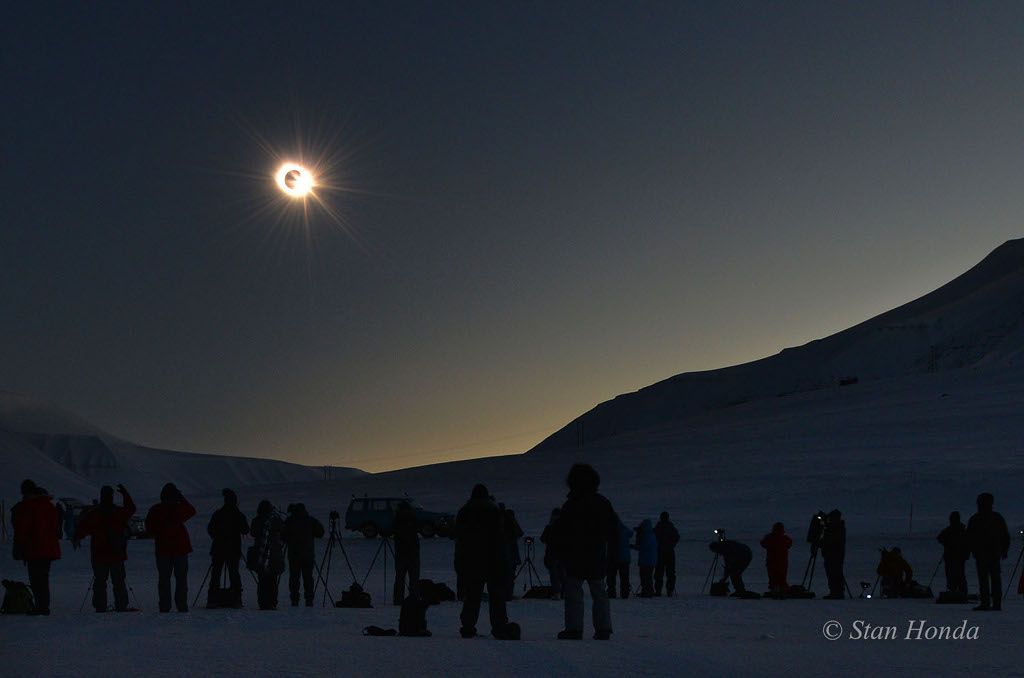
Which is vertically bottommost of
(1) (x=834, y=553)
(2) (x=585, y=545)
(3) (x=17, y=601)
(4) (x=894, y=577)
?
(4) (x=894, y=577)

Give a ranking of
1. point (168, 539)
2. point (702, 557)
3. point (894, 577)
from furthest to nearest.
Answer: point (702, 557)
point (894, 577)
point (168, 539)

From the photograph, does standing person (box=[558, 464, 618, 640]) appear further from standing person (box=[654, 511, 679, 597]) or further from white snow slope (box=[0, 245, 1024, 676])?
standing person (box=[654, 511, 679, 597])

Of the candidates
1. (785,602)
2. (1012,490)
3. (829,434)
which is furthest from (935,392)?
(785,602)

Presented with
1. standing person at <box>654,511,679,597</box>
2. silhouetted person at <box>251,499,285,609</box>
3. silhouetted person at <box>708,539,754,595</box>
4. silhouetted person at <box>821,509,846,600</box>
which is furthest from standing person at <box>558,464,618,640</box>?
standing person at <box>654,511,679,597</box>

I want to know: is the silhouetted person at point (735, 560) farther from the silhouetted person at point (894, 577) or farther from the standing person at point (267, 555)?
the standing person at point (267, 555)

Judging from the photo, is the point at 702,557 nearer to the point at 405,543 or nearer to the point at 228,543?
the point at 405,543

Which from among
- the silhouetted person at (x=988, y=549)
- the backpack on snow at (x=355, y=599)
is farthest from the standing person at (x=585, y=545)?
the silhouetted person at (x=988, y=549)

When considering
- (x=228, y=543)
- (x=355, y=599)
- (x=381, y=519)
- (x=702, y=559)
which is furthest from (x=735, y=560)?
(x=381, y=519)

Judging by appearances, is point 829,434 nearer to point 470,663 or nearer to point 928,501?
point 928,501
